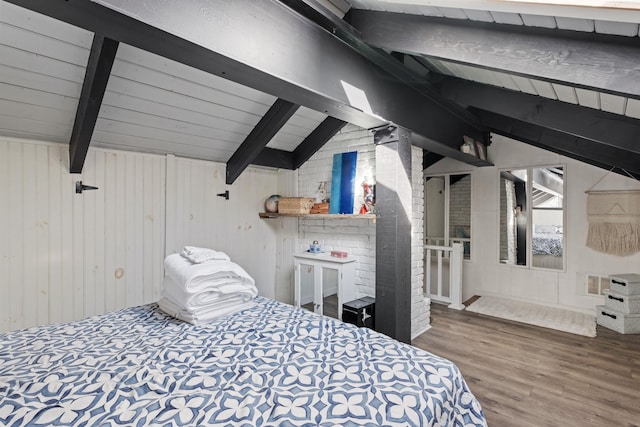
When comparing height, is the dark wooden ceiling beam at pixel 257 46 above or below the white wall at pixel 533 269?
above

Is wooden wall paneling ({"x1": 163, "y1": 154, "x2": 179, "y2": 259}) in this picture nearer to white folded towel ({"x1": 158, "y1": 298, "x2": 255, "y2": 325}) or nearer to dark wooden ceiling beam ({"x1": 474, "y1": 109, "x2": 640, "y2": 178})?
white folded towel ({"x1": 158, "y1": 298, "x2": 255, "y2": 325})

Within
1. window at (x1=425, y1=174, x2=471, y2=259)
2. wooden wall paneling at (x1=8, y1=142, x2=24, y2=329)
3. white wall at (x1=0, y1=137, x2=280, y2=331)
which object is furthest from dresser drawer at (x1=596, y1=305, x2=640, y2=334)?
wooden wall paneling at (x1=8, y1=142, x2=24, y2=329)

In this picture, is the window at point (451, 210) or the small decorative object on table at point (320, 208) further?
the window at point (451, 210)

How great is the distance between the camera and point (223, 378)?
118cm

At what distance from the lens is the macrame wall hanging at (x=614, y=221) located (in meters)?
3.69

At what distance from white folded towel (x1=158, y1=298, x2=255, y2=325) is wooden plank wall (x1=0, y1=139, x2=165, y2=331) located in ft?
4.86

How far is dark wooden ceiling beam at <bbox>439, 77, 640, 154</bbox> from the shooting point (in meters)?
2.29

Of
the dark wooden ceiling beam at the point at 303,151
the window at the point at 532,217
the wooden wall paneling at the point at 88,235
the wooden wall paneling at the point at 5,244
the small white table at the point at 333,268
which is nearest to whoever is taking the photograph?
the wooden wall paneling at the point at 5,244

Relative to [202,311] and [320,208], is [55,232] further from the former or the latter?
[320,208]

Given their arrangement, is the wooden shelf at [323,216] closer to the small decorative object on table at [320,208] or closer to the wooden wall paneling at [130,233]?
the small decorative object on table at [320,208]

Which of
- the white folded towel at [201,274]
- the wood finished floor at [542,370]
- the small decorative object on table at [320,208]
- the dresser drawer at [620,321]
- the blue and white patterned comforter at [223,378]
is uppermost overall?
the small decorative object on table at [320,208]

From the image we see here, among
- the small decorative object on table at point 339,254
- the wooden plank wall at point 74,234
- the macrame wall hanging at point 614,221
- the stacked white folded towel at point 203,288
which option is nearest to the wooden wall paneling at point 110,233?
the wooden plank wall at point 74,234

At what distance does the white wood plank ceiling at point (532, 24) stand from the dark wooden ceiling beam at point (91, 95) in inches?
56.8

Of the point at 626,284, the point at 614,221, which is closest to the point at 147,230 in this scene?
the point at 626,284
